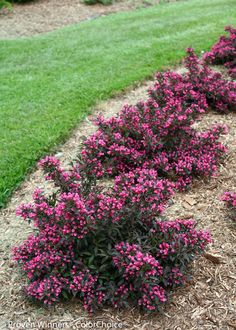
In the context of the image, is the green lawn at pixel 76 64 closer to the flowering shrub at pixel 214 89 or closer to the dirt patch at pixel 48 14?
the dirt patch at pixel 48 14

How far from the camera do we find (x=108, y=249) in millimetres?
3256

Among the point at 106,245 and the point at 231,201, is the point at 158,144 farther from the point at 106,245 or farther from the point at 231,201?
the point at 106,245

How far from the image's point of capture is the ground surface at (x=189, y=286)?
3182mm

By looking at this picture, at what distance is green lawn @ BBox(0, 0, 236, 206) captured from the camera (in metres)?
5.65

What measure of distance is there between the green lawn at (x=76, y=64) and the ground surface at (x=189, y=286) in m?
1.01

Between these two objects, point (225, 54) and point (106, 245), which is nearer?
point (106, 245)

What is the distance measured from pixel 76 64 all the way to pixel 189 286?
5.64 meters

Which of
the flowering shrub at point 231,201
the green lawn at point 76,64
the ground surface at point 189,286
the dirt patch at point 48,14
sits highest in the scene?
the dirt patch at point 48,14

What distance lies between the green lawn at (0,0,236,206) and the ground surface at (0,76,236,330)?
1.01 m

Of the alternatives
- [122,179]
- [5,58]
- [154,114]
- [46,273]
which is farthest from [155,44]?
[46,273]

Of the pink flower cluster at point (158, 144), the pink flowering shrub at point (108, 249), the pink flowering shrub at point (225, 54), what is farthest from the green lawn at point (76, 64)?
the pink flowering shrub at point (108, 249)

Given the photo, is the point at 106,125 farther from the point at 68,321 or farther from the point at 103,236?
the point at 68,321

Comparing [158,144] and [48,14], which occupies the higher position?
[48,14]

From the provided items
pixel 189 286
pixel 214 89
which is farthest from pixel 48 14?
pixel 189 286
